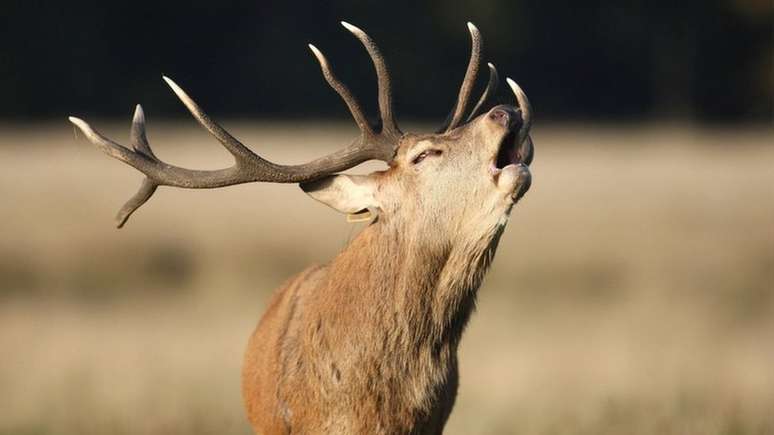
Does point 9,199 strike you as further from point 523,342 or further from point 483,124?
point 483,124

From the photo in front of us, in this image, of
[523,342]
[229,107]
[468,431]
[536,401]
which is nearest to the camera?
[468,431]

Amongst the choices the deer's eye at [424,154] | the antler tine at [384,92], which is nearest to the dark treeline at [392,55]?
the antler tine at [384,92]

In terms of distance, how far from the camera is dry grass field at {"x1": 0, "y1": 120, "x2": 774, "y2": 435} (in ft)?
33.5

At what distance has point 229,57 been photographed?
1716 inches

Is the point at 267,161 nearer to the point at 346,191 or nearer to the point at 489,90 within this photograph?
the point at 346,191

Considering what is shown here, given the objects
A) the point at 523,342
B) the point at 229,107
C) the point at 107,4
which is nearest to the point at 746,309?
the point at 523,342

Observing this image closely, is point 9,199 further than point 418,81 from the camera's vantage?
No

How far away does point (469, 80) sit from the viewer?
22.2 ft

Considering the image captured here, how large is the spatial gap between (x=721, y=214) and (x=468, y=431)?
8.96 metres

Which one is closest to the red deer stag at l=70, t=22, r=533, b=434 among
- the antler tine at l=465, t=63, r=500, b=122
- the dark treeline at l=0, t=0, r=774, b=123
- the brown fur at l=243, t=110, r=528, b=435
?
the brown fur at l=243, t=110, r=528, b=435

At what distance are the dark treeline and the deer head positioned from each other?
33027 mm

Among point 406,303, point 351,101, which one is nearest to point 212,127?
point 351,101

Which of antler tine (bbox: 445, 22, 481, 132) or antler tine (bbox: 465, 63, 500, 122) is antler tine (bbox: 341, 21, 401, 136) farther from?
antler tine (bbox: 465, 63, 500, 122)

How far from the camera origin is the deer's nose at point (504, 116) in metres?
6.05
